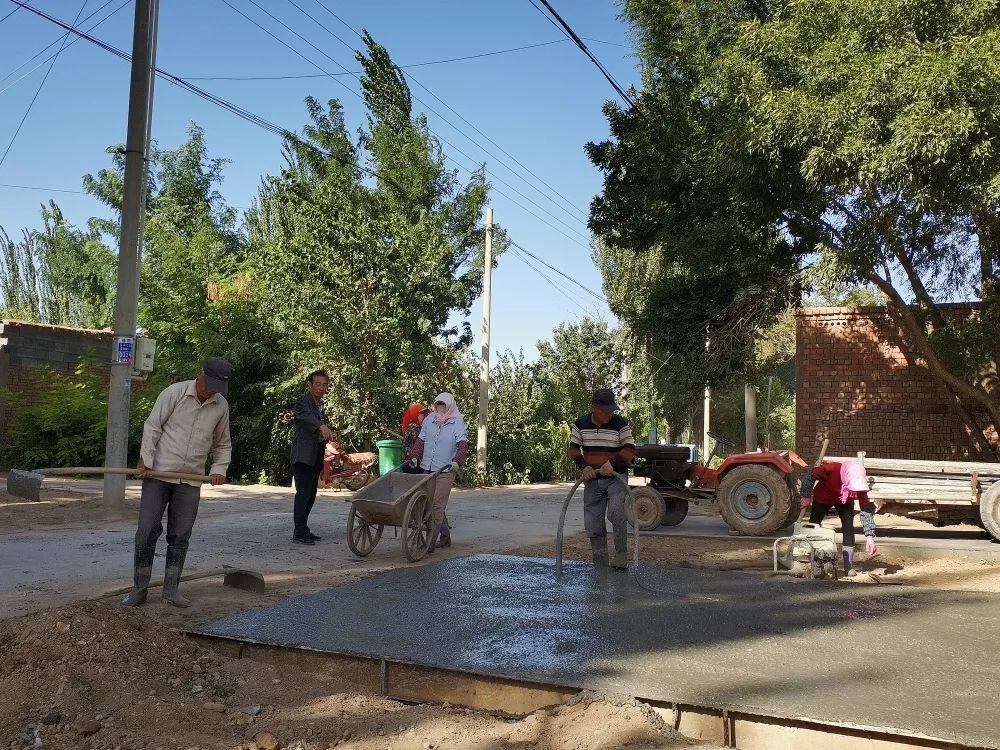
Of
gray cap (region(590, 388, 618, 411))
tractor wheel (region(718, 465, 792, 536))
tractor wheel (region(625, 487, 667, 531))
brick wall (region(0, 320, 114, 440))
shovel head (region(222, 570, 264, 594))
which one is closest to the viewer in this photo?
shovel head (region(222, 570, 264, 594))

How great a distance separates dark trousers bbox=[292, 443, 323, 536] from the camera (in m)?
9.92

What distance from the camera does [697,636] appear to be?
5480 mm

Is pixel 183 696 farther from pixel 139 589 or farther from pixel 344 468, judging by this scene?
pixel 344 468

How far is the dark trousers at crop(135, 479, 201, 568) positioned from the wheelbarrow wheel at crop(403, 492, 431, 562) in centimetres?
262

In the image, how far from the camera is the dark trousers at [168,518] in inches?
247

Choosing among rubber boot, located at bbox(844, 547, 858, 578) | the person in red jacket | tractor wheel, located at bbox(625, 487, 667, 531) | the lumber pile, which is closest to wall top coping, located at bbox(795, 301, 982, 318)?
the lumber pile

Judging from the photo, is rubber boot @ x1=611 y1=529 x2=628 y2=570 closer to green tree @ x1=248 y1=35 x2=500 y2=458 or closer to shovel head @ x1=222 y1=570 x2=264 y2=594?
shovel head @ x1=222 y1=570 x2=264 y2=594

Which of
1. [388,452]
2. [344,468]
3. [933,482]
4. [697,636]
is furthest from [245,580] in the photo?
[388,452]

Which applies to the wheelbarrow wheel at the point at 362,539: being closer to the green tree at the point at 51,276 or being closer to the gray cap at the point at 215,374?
the gray cap at the point at 215,374

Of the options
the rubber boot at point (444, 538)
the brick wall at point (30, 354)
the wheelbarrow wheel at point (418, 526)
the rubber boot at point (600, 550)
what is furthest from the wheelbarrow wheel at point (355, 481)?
the rubber boot at point (600, 550)

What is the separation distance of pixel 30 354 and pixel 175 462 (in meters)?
16.6

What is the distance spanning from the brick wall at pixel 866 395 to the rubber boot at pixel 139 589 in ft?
40.1

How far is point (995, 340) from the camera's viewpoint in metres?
13.5

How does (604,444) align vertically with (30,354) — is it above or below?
below
